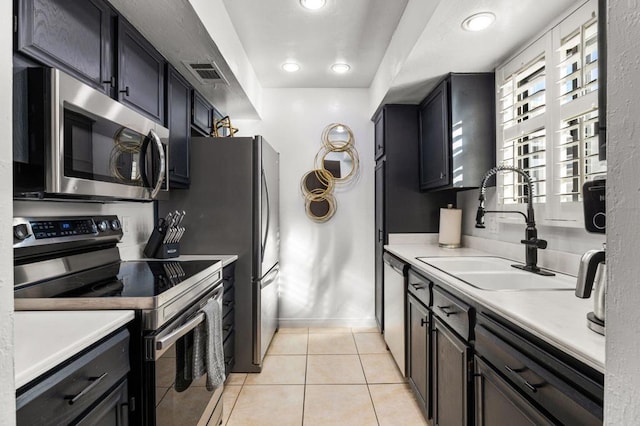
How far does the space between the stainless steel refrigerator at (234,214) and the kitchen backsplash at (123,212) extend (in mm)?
188

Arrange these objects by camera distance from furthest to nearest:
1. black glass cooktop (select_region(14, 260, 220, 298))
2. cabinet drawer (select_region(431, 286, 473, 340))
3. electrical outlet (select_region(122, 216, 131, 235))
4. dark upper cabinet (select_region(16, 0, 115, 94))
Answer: electrical outlet (select_region(122, 216, 131, 235)) → cabinet drawer (select_region(431, 286, 473, 340)) → black glass cooktop (select_region(14, 260, 220, 298)) → dark upper cabinet (select_region(16, 0, 115, 94))

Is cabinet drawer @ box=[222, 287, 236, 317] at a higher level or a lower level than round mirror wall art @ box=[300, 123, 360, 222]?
lower

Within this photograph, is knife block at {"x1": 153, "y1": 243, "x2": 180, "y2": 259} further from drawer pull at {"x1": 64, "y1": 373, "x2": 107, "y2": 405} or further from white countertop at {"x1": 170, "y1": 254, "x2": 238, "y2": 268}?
drawer pull at {"x1": 64, "y1": 373, "x2": 107, "y2": 405}

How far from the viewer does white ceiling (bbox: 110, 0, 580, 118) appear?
66.7 inches

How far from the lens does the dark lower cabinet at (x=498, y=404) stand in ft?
3.18

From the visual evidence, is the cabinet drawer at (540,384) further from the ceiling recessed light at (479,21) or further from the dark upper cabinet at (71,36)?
the dark upper cabinet at (71,36)

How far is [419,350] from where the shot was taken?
6.57 ft

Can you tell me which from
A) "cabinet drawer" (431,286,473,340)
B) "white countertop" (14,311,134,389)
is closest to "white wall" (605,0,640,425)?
"cabinet drawer" (431,286,473,340)

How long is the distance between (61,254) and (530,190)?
87.6 inches

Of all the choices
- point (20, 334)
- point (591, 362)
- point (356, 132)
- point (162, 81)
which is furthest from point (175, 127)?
point (591, 362)

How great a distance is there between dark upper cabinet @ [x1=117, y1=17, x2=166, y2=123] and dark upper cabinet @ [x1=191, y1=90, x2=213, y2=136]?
18.8 inches

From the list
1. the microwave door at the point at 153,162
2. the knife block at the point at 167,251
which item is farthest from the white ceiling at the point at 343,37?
the knife block at the point at 167,251

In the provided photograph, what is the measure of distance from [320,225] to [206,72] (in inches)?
69.5

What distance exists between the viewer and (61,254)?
5.05 feet
